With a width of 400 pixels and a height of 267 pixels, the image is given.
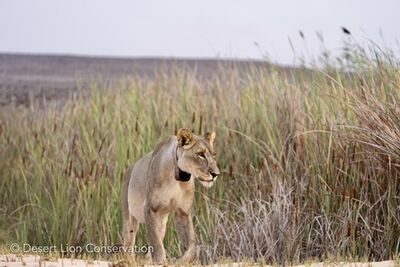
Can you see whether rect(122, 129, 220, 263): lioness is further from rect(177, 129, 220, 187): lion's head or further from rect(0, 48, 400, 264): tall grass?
rect(0, 48, 400, 264): tall grass

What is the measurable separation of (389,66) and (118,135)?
3.10 meters

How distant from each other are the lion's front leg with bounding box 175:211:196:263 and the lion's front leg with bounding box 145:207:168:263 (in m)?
0.14

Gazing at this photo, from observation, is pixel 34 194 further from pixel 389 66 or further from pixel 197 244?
pixel 389 66

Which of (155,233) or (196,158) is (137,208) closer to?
(155,233)

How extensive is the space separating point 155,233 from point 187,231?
0.24 metres

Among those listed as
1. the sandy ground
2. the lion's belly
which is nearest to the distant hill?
the lion's belly

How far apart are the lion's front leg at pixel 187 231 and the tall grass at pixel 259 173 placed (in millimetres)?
1255

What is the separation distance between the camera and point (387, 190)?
25.4 ft

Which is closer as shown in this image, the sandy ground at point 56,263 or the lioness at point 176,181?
the sandy ground at point 56,263

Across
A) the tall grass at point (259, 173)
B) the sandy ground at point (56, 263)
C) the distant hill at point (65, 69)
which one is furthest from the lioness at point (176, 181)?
the distant hill at point (65, 69)

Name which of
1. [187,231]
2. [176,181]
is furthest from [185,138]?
[187,231]

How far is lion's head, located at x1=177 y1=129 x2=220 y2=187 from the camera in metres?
5.82

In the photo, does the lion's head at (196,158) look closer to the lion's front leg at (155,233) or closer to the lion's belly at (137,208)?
the lion's front leg at (155,233)

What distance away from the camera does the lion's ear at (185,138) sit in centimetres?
587
